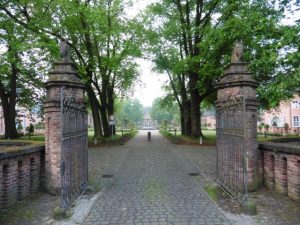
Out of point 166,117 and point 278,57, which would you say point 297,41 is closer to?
point 278,57

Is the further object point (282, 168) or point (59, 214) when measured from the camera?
point (282, 168)

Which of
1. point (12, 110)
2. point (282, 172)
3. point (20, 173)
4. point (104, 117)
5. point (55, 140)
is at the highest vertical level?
point (12, 110)

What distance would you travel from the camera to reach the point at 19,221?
5.82 meters

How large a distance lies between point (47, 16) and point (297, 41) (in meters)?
17.0

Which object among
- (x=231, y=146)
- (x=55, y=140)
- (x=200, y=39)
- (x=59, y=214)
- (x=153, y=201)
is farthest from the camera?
(x=200, y=39)

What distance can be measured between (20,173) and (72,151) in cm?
128

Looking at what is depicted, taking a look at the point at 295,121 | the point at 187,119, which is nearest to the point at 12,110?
the point at 187,119

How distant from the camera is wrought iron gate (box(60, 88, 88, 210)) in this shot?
261 inches

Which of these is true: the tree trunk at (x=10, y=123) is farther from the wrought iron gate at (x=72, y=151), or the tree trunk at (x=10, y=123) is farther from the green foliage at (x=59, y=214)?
the green foliage at (x=59, y=214)

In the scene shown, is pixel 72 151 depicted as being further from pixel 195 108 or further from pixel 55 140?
pixel 195 108

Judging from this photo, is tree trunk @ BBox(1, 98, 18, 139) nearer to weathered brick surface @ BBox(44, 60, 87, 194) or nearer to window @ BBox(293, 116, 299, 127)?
weathered brick surface @ BBox(44, 60, 87, 194)

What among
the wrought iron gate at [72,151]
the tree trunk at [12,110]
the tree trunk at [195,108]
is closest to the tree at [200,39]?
the tree trunk at [195,108]

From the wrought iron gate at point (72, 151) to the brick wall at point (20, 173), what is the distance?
963 millimetres

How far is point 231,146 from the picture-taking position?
333 inches
